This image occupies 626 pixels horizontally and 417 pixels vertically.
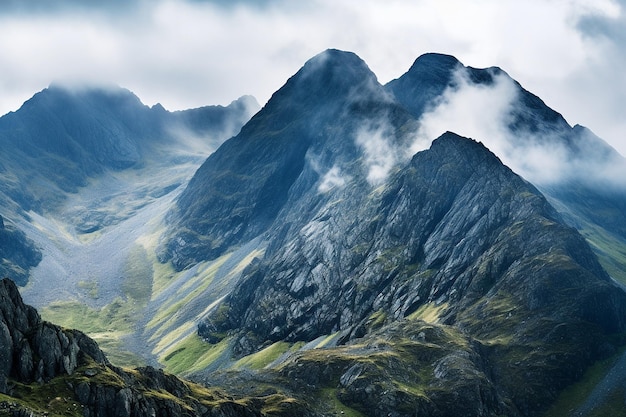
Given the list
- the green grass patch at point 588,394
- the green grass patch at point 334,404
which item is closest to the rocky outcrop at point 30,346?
the green grass patch at point 334,404

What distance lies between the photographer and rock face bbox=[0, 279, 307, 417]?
4045 inches

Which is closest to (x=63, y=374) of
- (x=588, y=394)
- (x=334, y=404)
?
(x=334, y=404)

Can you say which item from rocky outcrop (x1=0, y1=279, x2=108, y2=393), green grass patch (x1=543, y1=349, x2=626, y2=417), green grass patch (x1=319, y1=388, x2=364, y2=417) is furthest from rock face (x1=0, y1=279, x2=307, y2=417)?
green grass patch (x1=543, y1=349, x2=626, y2=417)

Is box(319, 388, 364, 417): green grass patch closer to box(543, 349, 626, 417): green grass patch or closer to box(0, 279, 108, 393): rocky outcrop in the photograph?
box(543, 349, 626, 417): green grass patch

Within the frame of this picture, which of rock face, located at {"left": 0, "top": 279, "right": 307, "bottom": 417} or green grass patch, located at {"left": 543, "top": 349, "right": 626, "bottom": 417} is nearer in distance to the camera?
rock face, located at {"left": 0, "top": 279, "right": 307, "bottom": 417}

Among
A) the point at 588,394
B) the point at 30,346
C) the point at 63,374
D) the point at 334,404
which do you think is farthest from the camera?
the point at 588,394

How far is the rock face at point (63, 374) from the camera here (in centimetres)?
10275

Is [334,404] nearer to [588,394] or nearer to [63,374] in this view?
[588,394]

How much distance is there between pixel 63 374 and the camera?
360 ft

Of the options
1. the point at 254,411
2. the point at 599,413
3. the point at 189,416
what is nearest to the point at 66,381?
the point at 189,416

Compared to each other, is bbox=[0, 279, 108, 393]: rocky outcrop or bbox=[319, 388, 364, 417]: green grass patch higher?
bbox=[0, 279, 108, 393]: rocky outcrop

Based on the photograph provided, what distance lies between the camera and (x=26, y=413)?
8969 centimetres

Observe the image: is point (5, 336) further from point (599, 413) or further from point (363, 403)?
point (599, 413)

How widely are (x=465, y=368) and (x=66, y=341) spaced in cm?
11623
